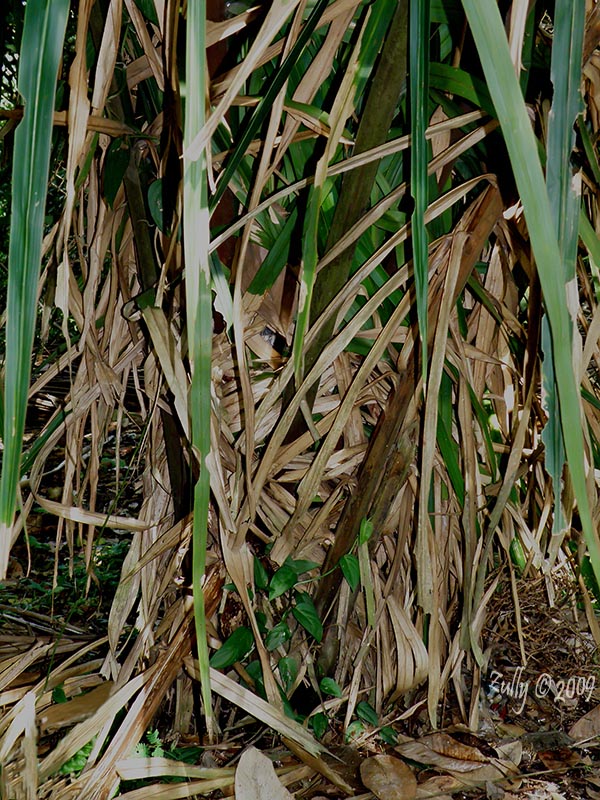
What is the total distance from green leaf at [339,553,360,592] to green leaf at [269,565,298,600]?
5 cm

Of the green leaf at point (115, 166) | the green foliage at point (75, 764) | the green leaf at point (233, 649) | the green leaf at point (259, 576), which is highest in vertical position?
the green leaf at point (115, 166)

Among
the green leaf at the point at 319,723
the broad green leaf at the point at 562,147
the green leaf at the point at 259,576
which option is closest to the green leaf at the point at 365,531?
the green leaf at the point at 259,576

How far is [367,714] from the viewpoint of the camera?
923 millimetres

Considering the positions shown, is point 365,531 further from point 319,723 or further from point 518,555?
point 518,555

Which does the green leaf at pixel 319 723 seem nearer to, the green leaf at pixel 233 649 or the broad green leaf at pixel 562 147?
the green leaf at pixel 233 649

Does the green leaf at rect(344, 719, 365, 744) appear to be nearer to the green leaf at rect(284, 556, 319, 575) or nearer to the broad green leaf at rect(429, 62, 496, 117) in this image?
the green leaf at rect(284, 556, 319, 575)

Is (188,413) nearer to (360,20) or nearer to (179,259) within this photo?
(179,259)

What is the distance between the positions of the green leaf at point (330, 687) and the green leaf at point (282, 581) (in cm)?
14

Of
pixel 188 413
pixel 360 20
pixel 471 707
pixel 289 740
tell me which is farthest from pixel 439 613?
pixel 360 20

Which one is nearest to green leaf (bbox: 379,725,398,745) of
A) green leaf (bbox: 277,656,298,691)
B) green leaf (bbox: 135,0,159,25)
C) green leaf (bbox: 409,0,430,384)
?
A: green leaf (bbox: 277,656,298,691)

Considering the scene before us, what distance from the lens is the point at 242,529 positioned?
2.75 feet

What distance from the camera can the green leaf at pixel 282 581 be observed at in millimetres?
844

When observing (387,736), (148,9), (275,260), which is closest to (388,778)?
(387,736)

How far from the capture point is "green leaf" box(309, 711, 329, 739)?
2.95 feet
